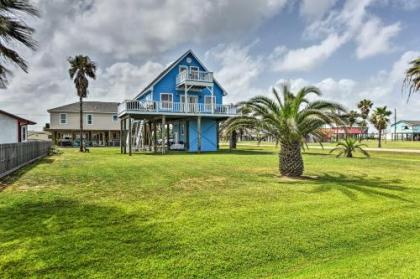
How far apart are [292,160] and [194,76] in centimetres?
1912

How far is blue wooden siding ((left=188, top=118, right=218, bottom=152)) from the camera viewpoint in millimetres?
31469

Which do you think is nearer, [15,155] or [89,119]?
[15,155]

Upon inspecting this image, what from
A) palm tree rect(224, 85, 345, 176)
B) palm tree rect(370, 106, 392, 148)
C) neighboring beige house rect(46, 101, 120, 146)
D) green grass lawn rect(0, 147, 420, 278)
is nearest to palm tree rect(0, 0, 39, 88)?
green grass lawn rect(0, 147, 420, 278)

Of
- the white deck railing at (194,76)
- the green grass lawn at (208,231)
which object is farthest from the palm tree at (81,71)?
the green grass lawn at (208,231)

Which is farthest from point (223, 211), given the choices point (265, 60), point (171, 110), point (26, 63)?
point (171, 110)

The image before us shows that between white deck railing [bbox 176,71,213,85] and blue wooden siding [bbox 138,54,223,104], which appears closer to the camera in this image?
white deck railing [bbox 176,71,213,85]

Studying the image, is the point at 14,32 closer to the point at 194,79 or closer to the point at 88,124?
the point at 194,79

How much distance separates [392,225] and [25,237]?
675 cm

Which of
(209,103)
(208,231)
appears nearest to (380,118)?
(209,103)

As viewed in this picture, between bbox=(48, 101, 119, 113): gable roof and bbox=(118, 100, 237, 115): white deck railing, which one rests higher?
bbox=(48, 101, 119, 113): gable roof

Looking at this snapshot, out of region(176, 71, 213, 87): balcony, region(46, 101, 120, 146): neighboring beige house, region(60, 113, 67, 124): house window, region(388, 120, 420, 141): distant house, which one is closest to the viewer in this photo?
region(176, 71, 213, 87): balcony

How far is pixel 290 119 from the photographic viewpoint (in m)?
12.0

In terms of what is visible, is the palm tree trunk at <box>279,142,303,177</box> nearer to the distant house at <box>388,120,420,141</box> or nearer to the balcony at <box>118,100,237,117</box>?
the balcony at <box>118,100,237,117</box>

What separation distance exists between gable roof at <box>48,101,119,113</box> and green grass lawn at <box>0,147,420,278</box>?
3993cm
